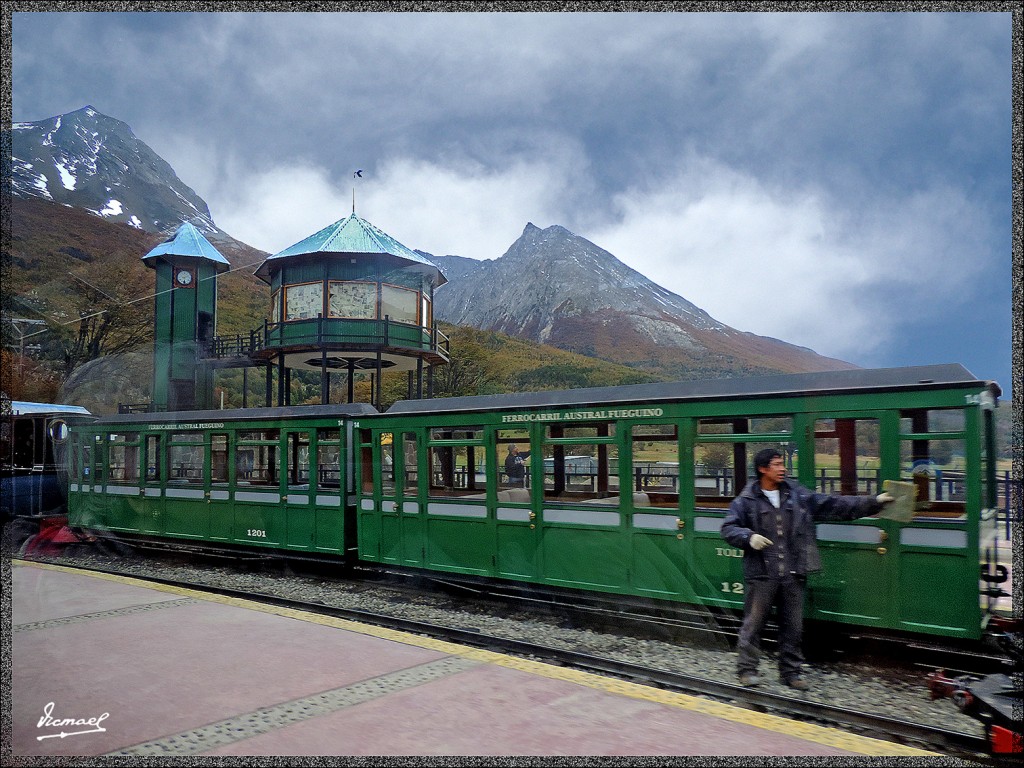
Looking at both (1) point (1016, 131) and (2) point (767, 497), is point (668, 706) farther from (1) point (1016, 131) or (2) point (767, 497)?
(1) point (1016, 131)

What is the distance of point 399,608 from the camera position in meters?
8.60

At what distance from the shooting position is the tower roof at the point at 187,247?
27.3 metres

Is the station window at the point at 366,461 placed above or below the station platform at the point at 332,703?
above

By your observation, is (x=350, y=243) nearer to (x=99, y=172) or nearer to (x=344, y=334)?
(x=344, y=334)

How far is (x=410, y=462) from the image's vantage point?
954 cm

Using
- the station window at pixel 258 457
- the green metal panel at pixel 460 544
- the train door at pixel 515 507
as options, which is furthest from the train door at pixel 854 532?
the station window at pixel 258 457

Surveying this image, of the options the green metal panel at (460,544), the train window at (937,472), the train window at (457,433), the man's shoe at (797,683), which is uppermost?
the train window at (457,433)

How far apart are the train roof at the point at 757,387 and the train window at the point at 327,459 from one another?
254cm

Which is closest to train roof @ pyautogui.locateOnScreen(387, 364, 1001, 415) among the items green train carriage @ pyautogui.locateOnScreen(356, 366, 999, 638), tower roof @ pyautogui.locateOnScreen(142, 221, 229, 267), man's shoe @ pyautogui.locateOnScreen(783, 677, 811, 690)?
green train carriage @ pyautogui.locateOnScreen(356, 366, 999, 638)

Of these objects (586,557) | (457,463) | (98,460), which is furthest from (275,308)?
(586,557)

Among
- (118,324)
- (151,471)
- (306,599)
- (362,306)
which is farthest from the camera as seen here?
(118,324)

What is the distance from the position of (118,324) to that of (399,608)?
33548 millimetres

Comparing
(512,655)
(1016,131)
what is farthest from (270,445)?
(1016,131)

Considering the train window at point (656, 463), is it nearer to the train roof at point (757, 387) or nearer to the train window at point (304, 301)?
the train roof at point (757, 387)
